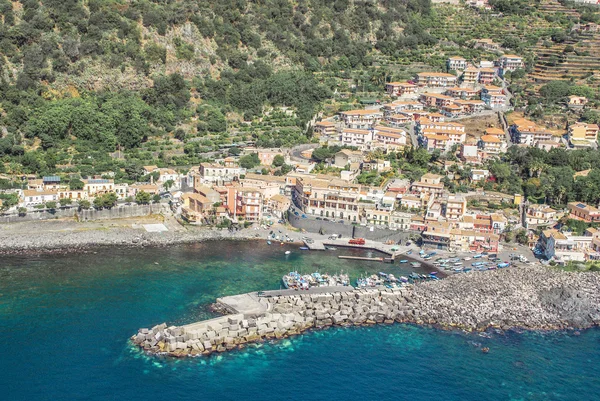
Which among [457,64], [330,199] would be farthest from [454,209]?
[457,64]

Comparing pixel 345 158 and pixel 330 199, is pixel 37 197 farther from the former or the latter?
pixel 345 158

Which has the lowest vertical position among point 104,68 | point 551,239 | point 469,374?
point 469,374

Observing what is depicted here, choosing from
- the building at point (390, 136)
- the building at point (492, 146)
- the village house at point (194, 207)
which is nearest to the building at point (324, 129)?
the building at point (390, 136)

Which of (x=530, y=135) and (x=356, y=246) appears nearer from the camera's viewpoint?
(x=356, y=246)

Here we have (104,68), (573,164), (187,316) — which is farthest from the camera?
(104,68)

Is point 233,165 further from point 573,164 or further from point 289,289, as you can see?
point 573,164

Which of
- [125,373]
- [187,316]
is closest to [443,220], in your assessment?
[187,316]

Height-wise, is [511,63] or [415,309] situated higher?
[511,63]

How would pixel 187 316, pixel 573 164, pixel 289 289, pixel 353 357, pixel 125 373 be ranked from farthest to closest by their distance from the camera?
pixel 573 164
pixel 289 289
pixel 187 316
pixel 353 357
pixel 125 373
